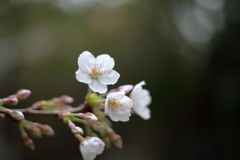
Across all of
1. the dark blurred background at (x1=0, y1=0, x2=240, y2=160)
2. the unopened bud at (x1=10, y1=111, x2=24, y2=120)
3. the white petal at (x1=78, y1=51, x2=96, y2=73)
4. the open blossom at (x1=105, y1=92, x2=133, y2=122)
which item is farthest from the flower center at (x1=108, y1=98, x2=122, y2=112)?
the dark blurred background at (x1=0, y1=0, x2=240, y2=160)

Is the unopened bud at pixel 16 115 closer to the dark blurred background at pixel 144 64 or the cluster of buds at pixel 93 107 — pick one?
the cluster of buds at pixel 93 107

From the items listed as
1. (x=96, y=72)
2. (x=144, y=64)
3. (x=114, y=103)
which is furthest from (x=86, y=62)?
(x=144, y=64)

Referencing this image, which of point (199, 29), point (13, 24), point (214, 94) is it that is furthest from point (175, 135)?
point (13, 24)

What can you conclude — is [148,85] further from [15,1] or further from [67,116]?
[67,116]

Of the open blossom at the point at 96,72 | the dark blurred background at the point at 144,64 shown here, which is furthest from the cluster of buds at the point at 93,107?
the dark blurred background at the point at 144,64

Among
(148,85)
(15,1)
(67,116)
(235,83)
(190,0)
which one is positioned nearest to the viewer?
(67,116)
